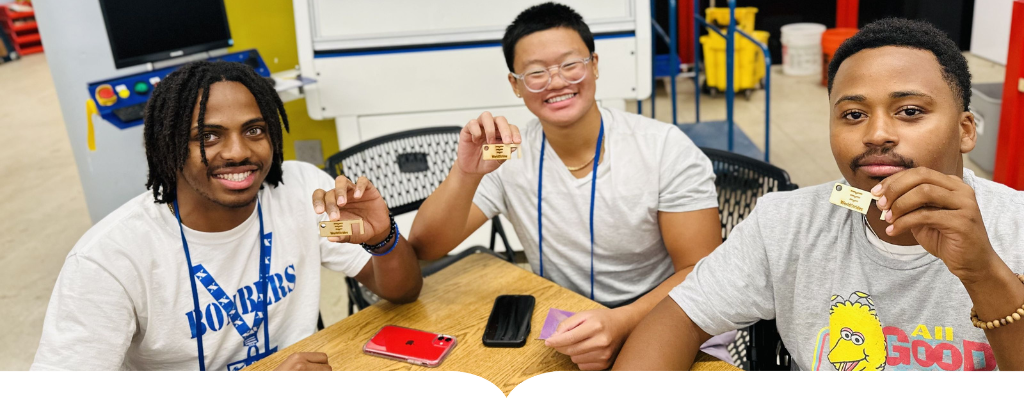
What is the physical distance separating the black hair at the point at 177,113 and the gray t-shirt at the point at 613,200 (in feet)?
2.15

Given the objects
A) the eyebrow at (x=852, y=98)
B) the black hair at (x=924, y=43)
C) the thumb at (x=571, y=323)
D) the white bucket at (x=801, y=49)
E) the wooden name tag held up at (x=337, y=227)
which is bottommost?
the white bucket at (x=801, y=49)

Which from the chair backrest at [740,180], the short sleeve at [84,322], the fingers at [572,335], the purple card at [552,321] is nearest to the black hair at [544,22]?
the chair backrest at [740,180]

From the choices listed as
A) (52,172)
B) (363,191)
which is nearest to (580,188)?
(363,191)

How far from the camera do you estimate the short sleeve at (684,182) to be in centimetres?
178

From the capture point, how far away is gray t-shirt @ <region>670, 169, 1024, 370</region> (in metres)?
1.09

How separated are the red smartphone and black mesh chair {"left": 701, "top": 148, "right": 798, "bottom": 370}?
2.02 feet

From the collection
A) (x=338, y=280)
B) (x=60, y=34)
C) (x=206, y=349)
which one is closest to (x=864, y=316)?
(x=206, y=349)

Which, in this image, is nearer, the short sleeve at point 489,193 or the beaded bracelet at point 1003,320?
the beaded bracelet at point 1003,320

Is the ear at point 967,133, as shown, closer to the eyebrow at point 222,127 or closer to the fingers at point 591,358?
the fingers at point 591,358

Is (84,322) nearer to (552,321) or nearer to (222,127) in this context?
(222,127)

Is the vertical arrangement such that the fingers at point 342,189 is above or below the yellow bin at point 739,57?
above

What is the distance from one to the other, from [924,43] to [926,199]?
1.12ft

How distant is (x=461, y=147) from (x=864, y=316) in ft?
2.97
